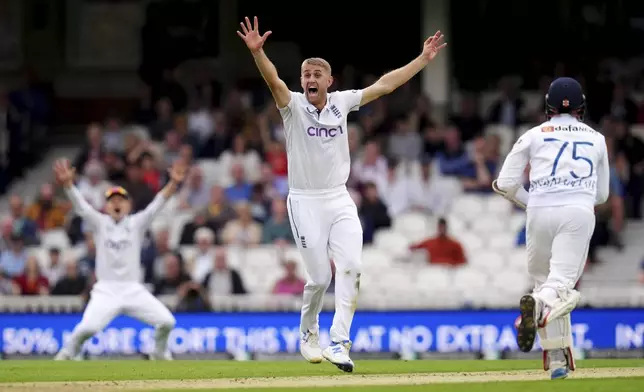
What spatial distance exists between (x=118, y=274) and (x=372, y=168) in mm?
6401

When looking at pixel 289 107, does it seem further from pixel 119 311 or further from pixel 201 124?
pixel 201 124

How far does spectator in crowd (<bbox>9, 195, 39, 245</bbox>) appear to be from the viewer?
2216cm

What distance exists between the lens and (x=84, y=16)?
89.9ft

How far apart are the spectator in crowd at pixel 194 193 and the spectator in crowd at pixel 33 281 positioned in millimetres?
2579

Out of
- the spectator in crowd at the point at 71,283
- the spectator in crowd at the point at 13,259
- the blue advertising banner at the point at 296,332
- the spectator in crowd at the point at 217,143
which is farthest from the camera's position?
the spectator in crowd at the point at 217,143

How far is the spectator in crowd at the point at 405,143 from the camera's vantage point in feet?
75.7

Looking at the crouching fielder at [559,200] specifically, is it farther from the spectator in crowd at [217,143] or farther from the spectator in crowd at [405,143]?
the spectator in crowd at [217,143]

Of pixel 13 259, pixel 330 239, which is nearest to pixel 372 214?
pixel 13 259

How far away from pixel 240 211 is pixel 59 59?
726 centimetres

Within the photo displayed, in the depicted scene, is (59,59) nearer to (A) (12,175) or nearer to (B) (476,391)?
(A) (12,175)

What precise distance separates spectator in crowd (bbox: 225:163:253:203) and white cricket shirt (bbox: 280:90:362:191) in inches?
397

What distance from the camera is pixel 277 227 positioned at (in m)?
21.3

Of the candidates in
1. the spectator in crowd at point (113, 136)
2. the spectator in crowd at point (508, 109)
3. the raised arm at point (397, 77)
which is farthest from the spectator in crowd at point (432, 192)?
the raised arm at point (397, 77)

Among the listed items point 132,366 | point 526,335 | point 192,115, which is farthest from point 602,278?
point 526,335
